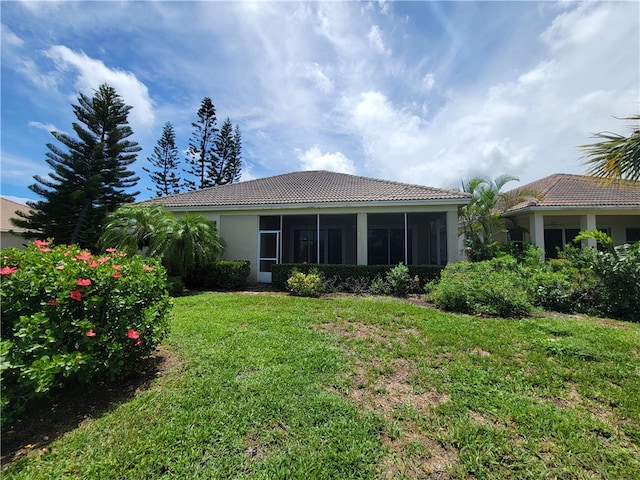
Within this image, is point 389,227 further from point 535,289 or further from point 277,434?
point 277,434

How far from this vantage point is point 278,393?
10.2ft

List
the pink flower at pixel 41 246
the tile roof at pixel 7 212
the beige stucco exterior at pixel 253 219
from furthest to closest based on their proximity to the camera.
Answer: the tile roof at pixel 7 212
the beige stucco exterior at pixel 253 219
the pink flower at pixel 41 246

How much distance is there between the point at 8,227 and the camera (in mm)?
19969

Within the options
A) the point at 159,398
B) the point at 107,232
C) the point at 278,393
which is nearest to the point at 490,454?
the point at 278,393

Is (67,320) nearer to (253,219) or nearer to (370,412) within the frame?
(370,412)

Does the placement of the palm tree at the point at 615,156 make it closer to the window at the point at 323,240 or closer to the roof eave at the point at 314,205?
the roof eave at the point at 314,205

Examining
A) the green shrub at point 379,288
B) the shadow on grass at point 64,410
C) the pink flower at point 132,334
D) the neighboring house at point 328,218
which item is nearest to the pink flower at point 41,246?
the pink flower at point 132,334

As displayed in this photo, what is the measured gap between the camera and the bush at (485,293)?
637 centimetres

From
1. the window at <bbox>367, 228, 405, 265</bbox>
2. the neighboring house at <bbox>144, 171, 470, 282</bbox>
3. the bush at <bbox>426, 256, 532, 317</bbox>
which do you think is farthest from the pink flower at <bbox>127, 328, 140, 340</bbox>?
the window at <bbox>367, 228, 405, 265</bbox>

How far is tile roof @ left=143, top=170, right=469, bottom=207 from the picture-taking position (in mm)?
11336

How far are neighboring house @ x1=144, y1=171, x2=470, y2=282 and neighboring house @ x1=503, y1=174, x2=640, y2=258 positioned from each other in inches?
165

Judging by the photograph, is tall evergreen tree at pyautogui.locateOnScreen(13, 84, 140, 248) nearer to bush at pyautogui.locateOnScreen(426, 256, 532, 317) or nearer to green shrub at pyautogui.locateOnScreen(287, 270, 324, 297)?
green shrub at pyautogui.locateOnScreen(287, 270, 324, 297)

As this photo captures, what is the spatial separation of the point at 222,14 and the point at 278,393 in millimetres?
8354

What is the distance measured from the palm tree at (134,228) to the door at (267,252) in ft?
12.4
